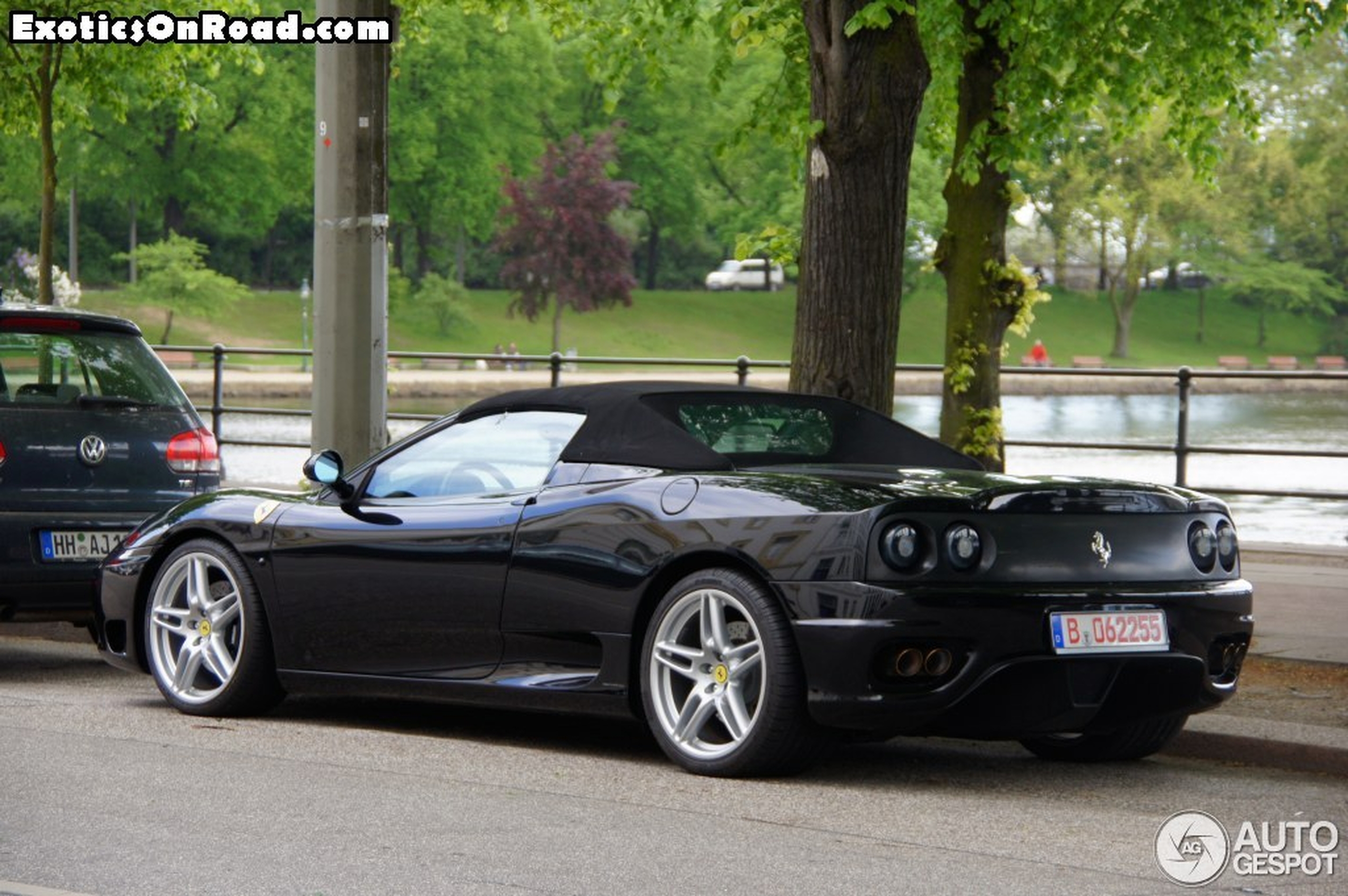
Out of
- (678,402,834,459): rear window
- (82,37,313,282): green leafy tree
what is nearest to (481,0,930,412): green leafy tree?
(678,402,834,459): rear window

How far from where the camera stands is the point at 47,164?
55.0 ft

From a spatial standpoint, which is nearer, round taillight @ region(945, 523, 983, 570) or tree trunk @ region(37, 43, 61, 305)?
round taillight @ region(945, 523, 983, 570)

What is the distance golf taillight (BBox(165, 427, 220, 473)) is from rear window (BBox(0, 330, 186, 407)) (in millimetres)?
171

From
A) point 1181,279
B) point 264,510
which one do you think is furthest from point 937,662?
point 1181,279

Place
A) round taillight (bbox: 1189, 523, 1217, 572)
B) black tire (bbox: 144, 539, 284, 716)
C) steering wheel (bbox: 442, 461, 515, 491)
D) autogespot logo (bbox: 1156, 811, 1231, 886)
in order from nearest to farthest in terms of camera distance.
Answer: autogespot logo (bbox: 1156, 811, 1231, 886) → round taillight (bbox: 1189, 523, 1217, 572) → steering wheel (bbox: 442, 461, 515, 491) → black tire (bbox: 144, 539, 284, 716)

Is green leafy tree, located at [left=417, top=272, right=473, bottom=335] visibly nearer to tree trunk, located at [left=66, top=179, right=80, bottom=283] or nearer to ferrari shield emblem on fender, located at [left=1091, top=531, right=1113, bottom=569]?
tree trunk, located at [left=66, top=179, right=80, bottom=283]

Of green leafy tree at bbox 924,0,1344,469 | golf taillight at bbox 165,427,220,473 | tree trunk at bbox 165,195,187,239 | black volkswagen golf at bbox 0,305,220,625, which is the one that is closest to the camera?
black volkswagen golf at bbox 0,305,220,625

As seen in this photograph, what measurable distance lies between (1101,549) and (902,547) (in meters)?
0.67

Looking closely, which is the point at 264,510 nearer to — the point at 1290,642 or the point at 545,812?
the point at 545,812

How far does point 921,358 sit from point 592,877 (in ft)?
251

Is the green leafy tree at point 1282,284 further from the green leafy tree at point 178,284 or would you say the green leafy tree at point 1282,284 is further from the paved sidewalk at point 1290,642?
the paved sidewalk at point 1290,642

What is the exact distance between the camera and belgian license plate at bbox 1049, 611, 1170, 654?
6.23 metres

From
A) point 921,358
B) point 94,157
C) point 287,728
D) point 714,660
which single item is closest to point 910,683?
point 714,660

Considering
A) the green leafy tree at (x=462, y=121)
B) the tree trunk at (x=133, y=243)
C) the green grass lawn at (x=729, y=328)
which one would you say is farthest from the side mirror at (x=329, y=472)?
the green leafy tree at (x=462, y=121)
